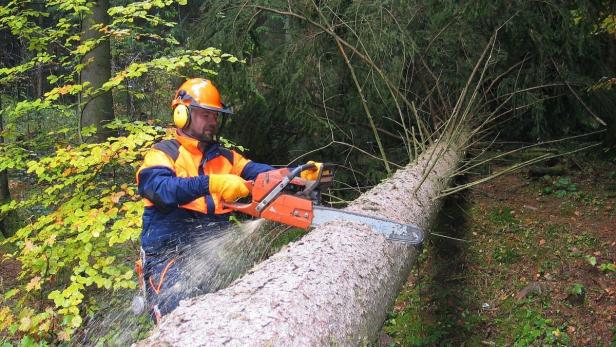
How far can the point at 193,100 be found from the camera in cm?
298

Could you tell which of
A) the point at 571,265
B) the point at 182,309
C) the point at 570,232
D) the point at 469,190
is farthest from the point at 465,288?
the point at 182,309

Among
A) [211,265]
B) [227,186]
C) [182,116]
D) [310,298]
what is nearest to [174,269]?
[211,265]

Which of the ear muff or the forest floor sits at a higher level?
the ear muff

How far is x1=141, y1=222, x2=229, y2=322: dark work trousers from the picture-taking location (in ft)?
9.14

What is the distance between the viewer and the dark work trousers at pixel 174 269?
9.14ft

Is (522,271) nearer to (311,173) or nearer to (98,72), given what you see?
(311,173)

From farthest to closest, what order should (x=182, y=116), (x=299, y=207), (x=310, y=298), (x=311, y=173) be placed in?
(x=182, y=116), (x=311, y=173), (x=299, y=207), (x=310, y=298)

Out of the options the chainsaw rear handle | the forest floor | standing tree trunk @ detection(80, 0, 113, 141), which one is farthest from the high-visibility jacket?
standing tree trunk @ detection(80, 0, 113, 141)

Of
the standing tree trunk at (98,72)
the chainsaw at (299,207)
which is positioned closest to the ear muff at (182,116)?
the chainsaw at (299,207)

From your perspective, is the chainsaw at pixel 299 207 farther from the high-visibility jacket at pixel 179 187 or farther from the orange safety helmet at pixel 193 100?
the orange safety helmet at pixel 193 100

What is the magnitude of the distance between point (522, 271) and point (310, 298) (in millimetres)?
4409

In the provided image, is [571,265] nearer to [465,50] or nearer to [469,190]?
[469,190]

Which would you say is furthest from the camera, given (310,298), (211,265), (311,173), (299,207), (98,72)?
(98,72)

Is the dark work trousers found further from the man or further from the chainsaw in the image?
the chainsaw
